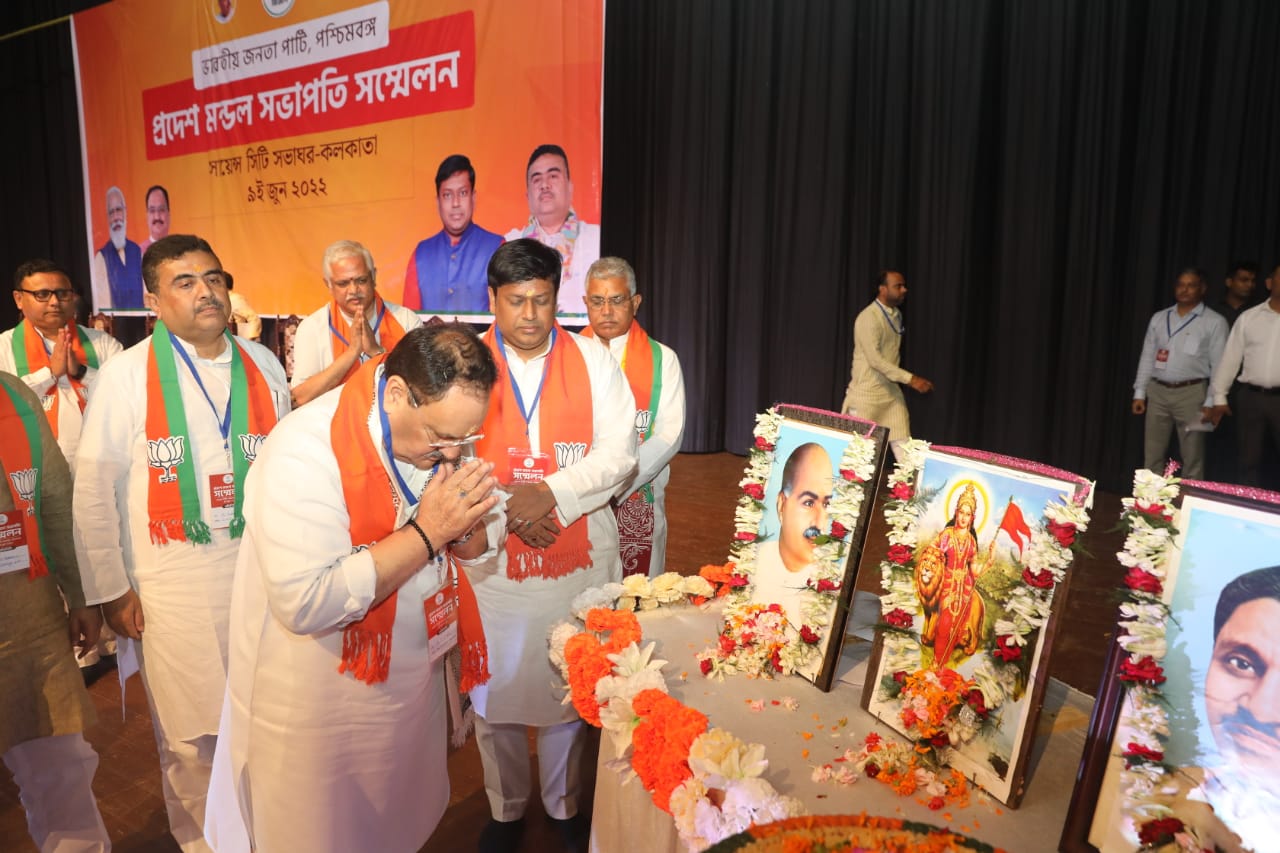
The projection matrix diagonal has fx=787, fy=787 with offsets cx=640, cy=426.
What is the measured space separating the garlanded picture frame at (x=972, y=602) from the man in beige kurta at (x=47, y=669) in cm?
199

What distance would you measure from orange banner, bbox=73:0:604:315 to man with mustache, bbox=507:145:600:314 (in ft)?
0.06

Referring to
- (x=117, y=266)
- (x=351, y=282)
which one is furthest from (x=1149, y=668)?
(x=117, y=266)

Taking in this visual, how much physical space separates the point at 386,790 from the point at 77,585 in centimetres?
115

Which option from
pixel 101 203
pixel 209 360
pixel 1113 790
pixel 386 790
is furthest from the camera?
pixel 101 203

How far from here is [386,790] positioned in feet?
5.37

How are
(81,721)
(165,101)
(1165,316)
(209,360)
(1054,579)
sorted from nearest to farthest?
(1054,579) → (81,721) → (209,360) → (1165,316) → (165,101)

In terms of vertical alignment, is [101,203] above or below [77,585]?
above

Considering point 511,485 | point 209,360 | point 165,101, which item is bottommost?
point 511,485

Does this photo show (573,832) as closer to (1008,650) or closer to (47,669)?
(47,669)

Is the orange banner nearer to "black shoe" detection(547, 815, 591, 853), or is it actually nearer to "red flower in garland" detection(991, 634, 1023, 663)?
"black shoe" detection(547, 815, 591, 853)

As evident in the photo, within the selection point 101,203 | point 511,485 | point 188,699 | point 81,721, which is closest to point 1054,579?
point 511,485

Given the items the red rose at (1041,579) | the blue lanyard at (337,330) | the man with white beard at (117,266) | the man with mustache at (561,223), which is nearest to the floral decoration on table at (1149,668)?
the red rose at (1041,579)

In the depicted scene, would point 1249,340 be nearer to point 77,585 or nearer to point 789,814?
point 789,814

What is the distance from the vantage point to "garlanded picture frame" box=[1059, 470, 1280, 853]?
3.04 feet
